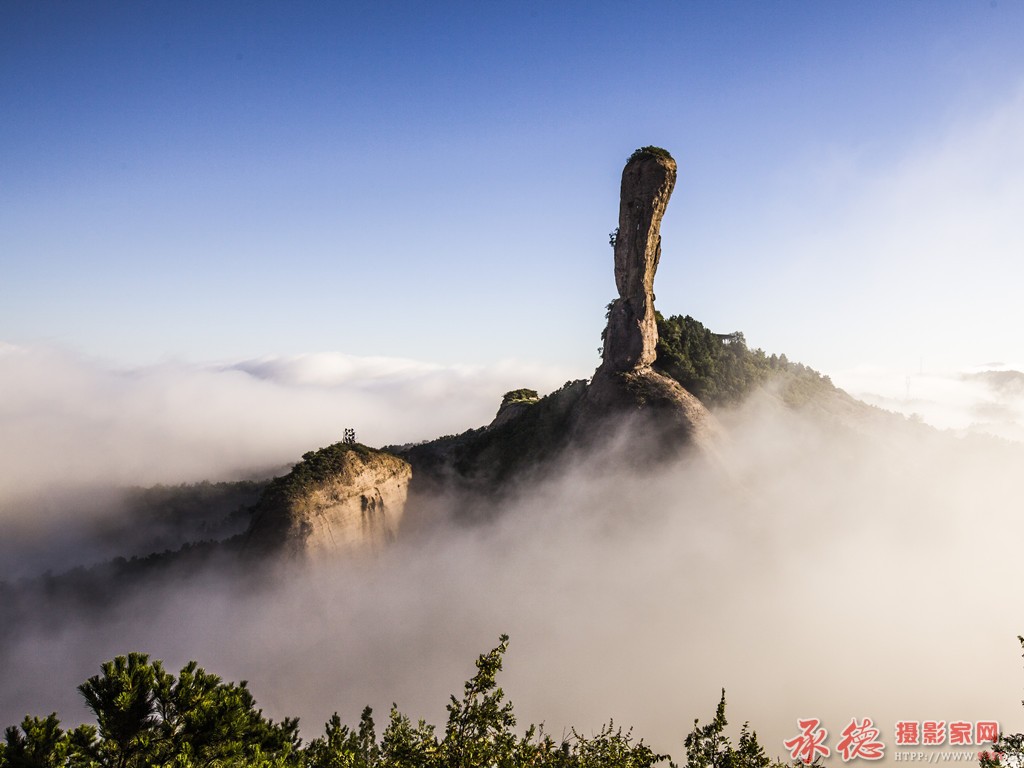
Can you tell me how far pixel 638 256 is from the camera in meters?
56.1

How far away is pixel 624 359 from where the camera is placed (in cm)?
5747

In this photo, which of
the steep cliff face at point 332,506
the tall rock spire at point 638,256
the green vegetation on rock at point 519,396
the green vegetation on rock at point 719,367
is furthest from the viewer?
the green vegetation on rock at point 519,396

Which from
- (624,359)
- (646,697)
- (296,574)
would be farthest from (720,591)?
(296,574)

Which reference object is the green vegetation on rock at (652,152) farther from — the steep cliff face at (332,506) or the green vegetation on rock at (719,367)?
the steep cliff face at (332,506)

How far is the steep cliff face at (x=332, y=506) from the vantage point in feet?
146
